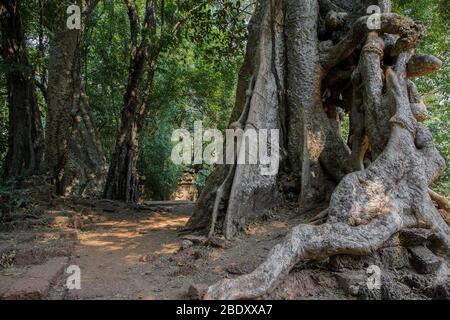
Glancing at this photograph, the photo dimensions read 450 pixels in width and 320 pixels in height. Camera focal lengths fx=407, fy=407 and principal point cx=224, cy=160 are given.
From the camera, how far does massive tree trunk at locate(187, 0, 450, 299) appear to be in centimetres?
302

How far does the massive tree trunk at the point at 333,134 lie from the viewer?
9.90ft

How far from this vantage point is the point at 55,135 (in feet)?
21.8

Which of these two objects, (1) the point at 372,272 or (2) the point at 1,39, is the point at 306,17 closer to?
(1) the point at 372,272

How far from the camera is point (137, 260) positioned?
145 inches

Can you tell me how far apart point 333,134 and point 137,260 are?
2767 millimetres

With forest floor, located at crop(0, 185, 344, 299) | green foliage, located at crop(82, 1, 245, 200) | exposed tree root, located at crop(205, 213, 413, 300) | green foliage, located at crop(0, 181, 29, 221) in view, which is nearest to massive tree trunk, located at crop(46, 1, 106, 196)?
forest floor, located at crop(0, 185, 344, 299)

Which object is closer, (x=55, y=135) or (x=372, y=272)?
(x=372, y=272)

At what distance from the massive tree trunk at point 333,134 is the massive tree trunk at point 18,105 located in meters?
2.94

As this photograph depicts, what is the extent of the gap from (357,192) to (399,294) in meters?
0.88

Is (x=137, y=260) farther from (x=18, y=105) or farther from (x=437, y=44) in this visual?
(x=437, y=44)

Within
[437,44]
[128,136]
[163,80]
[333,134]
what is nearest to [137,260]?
[333,134]

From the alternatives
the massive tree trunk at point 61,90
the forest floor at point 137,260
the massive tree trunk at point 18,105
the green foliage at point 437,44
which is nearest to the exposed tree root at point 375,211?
the forest floor at point 137,260

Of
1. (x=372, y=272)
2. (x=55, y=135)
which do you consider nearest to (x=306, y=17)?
(x=372, y=272)

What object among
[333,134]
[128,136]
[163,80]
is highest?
[163,80]
